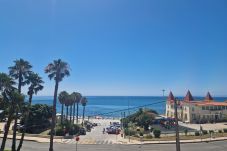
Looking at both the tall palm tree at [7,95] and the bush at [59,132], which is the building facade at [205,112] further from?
the tall palm tree at [7,95]

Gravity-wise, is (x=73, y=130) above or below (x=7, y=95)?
below

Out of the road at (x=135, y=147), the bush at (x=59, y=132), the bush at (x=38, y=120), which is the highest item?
the bush at (x=38, y=120)

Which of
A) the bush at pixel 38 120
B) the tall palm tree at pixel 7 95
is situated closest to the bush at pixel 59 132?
the bush at pixel 38 120

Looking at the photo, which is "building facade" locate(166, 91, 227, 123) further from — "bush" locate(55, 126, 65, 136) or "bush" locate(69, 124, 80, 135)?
"bush" locate(55, 126, 65, 136)

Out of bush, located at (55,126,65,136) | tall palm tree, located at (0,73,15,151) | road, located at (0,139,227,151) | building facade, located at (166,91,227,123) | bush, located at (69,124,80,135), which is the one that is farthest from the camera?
building facade, located at (166,91,227,123)

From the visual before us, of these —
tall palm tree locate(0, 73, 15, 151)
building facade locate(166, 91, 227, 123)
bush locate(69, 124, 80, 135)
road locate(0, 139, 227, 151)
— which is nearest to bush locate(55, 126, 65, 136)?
bush locate(69, 124, 80, 135)

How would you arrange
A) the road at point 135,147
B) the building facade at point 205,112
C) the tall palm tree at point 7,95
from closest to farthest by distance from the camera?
the tall palm tree at point 7,95 → the road at point 135,147 → the building facade at point 205,112

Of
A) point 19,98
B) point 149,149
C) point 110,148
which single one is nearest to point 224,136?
point 149,149

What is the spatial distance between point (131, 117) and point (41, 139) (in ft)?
132

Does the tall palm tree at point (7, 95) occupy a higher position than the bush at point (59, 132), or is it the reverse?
the tall palm tree at point (7, 95)

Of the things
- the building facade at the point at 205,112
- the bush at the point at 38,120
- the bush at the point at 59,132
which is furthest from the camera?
the building facade at the point at 205,112

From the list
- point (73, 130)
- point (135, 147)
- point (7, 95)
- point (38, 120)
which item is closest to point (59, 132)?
point (73, 130)

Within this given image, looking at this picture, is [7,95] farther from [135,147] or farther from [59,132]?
[59,132]

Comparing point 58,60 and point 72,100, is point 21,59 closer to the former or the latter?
point 58,60
